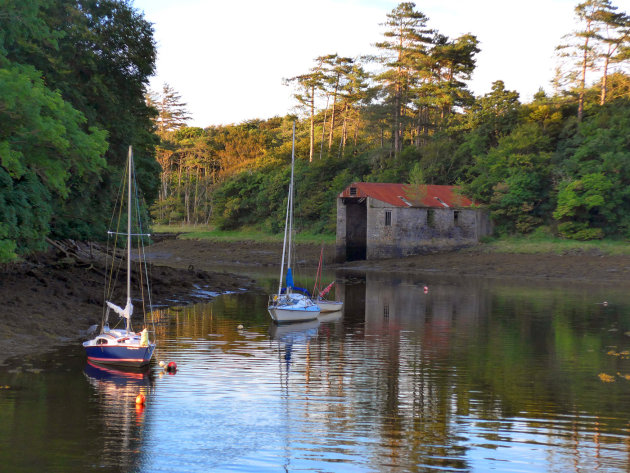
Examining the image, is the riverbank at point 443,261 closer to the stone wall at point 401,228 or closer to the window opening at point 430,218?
the stone wall at point 401,228

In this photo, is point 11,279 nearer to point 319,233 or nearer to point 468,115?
point 319,233

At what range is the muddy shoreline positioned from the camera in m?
26.7

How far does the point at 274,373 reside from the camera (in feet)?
72.0

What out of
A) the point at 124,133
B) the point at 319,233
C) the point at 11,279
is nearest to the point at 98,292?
the point at 11,279

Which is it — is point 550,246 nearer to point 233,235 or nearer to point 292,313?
point 292,313

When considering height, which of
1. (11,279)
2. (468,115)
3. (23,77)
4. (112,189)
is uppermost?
(468,115)

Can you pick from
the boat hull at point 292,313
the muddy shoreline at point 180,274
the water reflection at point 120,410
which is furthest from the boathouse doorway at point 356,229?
the water reflection at point 120,410

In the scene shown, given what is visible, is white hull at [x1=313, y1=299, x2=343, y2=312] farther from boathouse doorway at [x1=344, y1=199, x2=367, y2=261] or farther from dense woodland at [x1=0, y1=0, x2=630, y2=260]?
boathouse doorway at [x1=344, y1=199, x2=367, y2=261]

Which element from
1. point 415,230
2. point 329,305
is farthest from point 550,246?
point 329,305

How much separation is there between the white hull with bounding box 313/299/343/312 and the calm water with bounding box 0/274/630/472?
3741 mm

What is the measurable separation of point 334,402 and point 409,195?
57.3 meters

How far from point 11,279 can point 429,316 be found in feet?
65.6

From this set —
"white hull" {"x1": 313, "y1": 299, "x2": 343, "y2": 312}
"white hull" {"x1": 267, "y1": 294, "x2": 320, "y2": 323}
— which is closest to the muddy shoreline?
"white hull" {"x1": 267, "y1": 294, "x2": 320, "y2": 323}

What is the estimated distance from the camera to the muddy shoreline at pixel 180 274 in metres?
26.7
